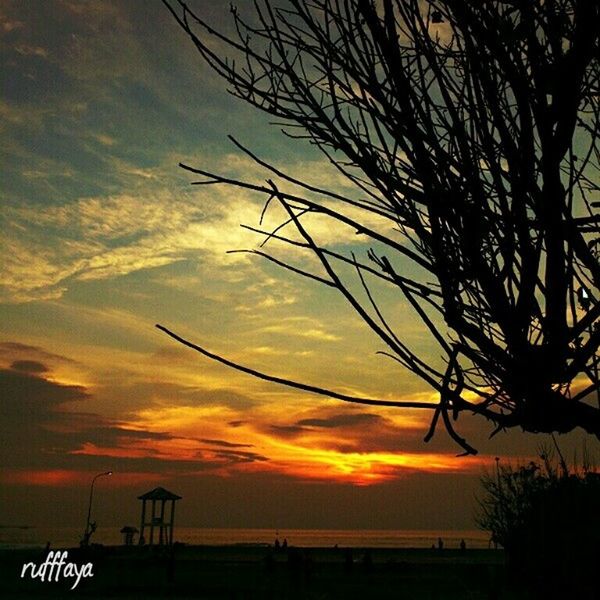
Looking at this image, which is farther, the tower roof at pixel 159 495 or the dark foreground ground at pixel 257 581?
the tower roof at pixel 159 495

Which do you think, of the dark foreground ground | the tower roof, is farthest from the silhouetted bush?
the tower roof

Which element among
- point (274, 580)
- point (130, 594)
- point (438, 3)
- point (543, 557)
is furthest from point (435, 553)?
point (438, 3)

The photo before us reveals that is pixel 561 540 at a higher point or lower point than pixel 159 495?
lower

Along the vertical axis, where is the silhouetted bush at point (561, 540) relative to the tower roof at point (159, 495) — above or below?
below

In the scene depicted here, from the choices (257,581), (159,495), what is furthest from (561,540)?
(159,495)

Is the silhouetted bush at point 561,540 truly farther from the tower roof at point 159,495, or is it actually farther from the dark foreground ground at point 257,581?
the tower roof at point 159,495

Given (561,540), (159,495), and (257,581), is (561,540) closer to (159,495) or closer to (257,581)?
(257,581)

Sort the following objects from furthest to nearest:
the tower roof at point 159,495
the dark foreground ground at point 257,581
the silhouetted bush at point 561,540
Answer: the tower roof at point 159,495 < the dark foreground ground at point 257,581 < the silhouetted bush at point 561,540

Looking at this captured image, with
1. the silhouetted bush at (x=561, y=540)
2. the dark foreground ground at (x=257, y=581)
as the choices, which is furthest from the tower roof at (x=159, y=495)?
the silhouetted bush at (x=561, y=540)

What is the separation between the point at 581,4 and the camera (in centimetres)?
205

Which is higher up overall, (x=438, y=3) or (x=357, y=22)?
(x=438, y=3)

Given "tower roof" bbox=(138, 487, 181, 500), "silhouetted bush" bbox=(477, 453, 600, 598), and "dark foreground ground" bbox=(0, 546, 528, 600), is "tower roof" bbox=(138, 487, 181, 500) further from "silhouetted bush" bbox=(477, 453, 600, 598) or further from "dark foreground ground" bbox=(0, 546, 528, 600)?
"silhouetted bush" bbox=(477, 453, 600, 598)

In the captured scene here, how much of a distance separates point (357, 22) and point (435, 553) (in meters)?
85.0

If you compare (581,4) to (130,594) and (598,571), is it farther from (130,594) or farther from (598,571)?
(130,594)
